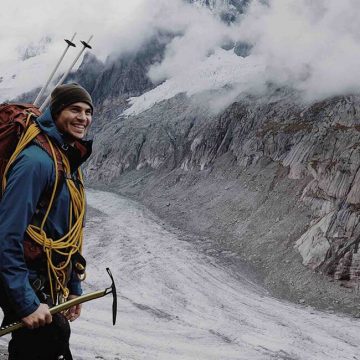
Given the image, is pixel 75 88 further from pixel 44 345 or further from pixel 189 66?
pixel 189 66

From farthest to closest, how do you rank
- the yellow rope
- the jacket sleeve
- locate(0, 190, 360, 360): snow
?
1. locate(0, 190, 360, 360): snow
2. the yellow rope
3. the jacket sleeve

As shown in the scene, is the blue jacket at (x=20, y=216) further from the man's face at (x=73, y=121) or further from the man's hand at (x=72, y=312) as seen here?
the man's hand at (x=72, y=312)

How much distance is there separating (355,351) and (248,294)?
6.76 metres

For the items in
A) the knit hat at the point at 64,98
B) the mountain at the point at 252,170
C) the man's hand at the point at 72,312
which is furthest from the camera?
the mountain at the point at 252,170

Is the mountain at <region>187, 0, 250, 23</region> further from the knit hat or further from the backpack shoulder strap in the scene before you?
the backpack shoulder strap

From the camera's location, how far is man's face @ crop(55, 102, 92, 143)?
3.41 m

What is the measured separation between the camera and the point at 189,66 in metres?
93.1

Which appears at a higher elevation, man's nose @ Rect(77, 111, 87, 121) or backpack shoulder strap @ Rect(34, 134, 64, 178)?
man's nose @ Rect(77, 111, 87, 121)

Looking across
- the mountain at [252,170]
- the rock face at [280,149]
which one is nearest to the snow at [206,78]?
the mountain at [252,170]

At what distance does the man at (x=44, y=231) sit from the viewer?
285cm

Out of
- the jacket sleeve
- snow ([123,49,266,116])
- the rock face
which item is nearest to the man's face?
the jacket sleeve

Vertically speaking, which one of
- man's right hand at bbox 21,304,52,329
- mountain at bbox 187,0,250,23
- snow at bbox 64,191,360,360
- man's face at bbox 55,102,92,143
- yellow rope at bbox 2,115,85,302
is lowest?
snow at bbox 64,191,360,360

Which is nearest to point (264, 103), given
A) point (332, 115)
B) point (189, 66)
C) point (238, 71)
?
point (332, 115)

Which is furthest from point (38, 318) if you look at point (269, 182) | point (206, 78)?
point (206, 78)
